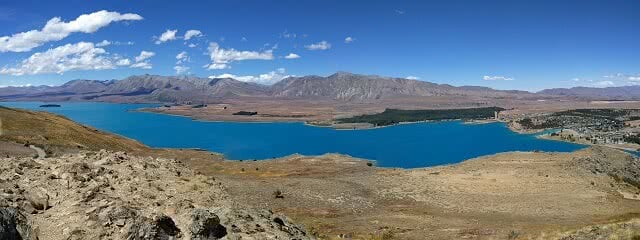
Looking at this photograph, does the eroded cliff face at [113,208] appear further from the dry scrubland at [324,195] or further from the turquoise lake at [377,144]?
the turquoise lake at [377,144]

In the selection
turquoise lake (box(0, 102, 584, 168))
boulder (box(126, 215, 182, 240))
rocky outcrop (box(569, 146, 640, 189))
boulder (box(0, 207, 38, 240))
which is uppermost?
boulder (box(0, 207, 38, 240))

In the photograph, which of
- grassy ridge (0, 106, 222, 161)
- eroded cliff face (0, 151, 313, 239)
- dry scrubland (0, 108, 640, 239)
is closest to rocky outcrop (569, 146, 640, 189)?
dry scrubland (0, 108, 640, 239)

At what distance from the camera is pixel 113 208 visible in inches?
679

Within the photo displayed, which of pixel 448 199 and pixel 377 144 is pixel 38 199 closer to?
pixel 448 199

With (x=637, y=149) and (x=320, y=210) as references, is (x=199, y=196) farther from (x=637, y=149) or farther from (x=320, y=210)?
(x=637, y=149)

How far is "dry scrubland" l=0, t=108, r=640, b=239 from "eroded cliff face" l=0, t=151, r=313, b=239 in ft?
0.21

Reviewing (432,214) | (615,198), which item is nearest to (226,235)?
(432,214)

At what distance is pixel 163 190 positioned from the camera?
2511 centimetres

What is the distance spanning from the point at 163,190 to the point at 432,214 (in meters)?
23.6

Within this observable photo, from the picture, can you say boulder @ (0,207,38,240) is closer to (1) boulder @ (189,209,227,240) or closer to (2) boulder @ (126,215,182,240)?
(2) boulder @ (126,215,182,240)

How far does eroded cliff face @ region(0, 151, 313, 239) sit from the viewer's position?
16.1 meters

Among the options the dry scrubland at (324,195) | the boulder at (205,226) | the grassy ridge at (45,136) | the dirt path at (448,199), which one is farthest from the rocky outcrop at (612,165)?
the grassy ridge at (45,136)

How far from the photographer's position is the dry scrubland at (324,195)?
18.4 meters

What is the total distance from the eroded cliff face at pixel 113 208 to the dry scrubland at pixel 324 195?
0.06 m
